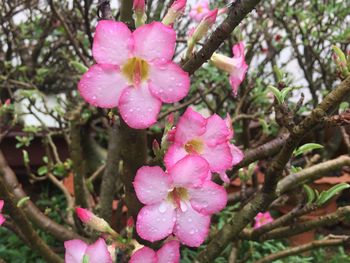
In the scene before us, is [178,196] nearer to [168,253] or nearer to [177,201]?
[177,201]

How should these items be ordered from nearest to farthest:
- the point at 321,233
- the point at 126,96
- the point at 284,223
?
the point at 126,96, the point at 284,223, the point at 321,233

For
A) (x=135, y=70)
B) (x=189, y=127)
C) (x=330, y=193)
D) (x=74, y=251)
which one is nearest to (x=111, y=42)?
(x=135, y=70)

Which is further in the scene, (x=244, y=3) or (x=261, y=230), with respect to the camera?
(x=261, y=230)

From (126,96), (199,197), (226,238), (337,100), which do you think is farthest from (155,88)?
(226,238)

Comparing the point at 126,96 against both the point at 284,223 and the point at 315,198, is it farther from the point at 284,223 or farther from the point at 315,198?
the point at 284,223

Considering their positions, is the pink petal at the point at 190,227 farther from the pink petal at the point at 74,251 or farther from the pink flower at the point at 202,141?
the pink petal at the point at 74,251
